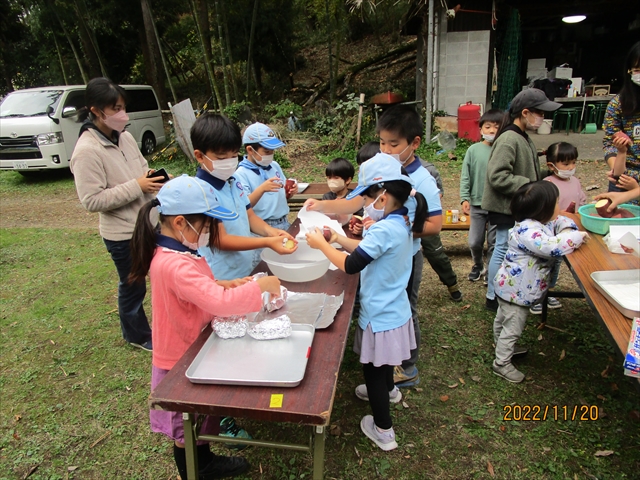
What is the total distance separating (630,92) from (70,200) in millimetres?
8760

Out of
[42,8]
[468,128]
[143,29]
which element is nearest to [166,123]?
[143,29]

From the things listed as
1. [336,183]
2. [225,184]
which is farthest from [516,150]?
[225,184]

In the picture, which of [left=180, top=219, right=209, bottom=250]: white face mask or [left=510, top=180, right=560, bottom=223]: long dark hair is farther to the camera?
[left=510, top=180, right=560, bottom=223]: long dark hair

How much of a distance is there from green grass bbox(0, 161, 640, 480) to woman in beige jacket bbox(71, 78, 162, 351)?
0.87 meters

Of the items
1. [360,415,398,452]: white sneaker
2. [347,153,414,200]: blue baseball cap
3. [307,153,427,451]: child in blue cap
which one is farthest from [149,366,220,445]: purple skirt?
[347,153,414,200]: blue baseball cap

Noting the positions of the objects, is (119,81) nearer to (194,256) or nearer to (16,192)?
(16,192)

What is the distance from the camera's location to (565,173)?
332 cm

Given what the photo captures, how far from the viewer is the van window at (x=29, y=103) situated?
8.86 m

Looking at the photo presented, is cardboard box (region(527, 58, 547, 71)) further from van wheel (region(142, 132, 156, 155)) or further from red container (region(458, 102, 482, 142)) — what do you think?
van wheel (region(142, 132, 156, 155))

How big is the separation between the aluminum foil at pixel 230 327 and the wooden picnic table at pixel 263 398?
90 millimetres

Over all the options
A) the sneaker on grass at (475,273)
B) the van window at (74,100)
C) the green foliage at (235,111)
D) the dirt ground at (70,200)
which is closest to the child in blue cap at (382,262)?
the sneaker on grass at (475,273)

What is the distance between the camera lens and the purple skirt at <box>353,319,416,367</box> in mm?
1989

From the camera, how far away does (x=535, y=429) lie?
242 centimetres
